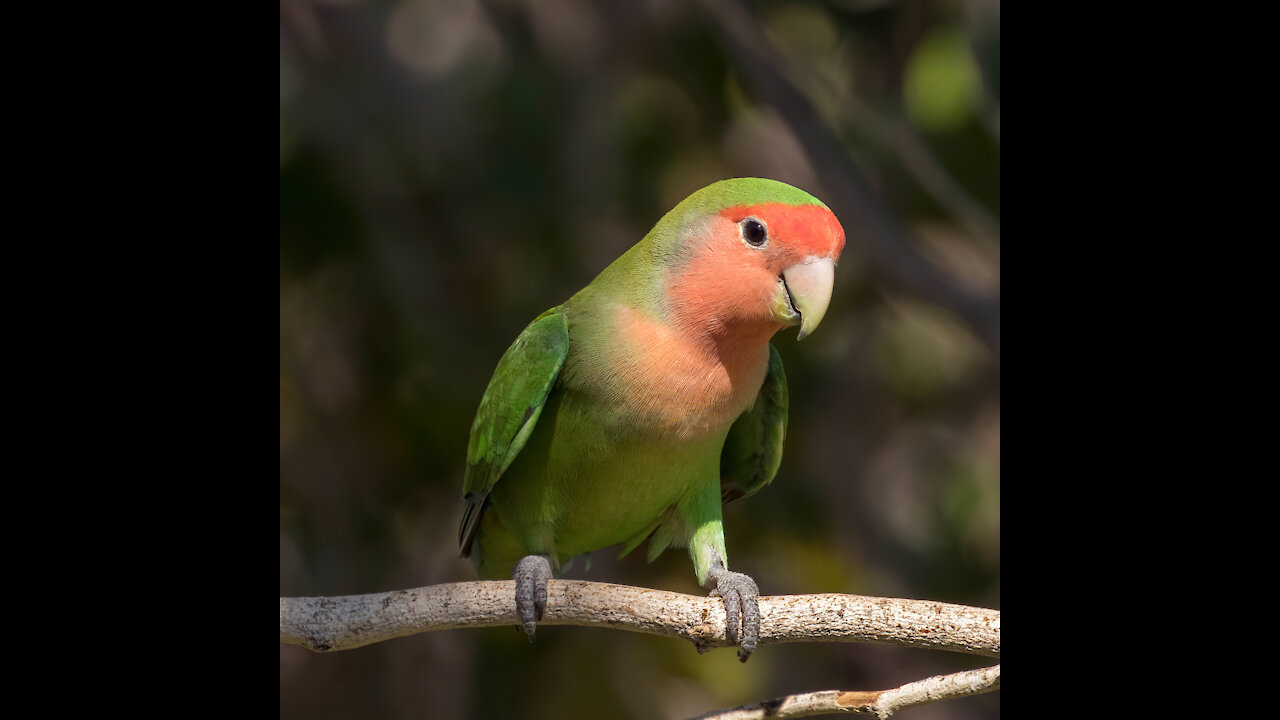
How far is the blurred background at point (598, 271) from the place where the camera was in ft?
10.7

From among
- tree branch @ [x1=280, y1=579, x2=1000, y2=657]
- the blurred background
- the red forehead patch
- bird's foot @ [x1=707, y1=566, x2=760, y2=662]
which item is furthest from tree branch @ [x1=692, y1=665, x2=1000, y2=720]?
the blurred background

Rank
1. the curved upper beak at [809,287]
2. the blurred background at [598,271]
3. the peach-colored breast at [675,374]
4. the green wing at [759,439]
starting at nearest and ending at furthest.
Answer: the curved upper beak at [809,287] < the peach-colored breast at [675,374] < the green wing at [759,439] < the blurred background at [598,271]

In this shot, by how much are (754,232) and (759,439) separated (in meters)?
0.72

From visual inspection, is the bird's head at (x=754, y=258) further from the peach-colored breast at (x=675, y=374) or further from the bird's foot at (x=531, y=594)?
the bird's foot at (x=531, y=594)

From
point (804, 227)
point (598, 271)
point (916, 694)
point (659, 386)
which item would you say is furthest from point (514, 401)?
point (598, 271)

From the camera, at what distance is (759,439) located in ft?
8.51

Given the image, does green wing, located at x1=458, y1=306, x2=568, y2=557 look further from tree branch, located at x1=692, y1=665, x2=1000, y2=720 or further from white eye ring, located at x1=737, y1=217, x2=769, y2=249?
tree branch, located at x1=692, y1=665, x2=1000, y2=720

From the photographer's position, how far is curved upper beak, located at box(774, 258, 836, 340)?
2020 millimetres

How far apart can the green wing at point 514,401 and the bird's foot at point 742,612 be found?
60 centimetres

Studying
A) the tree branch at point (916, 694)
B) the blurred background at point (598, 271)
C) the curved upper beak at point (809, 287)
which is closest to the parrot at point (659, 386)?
the curved upper beak at point (809, 287)
